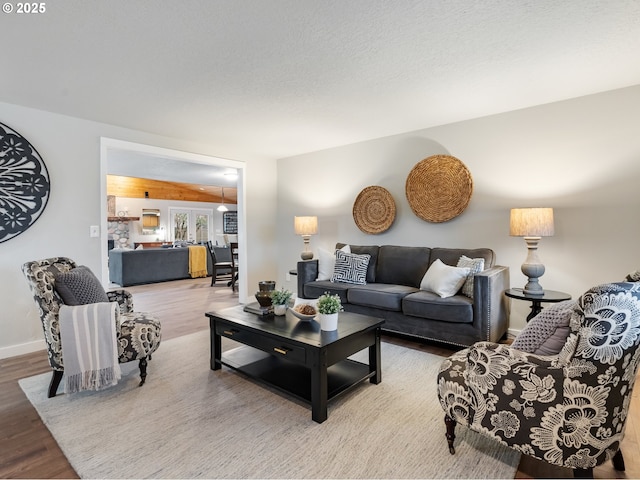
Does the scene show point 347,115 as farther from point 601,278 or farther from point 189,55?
point 601,278

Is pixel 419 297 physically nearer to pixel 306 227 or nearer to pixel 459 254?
pixel 459 254

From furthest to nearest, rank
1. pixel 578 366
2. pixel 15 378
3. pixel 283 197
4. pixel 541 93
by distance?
1. pixel 283 197
2. pixel 541 93
3. pixel 15 378
4. pixel 578 366

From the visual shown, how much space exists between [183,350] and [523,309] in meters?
3.44

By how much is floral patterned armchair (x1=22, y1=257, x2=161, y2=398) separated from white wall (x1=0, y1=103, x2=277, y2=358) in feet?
3.25

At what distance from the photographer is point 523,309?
3.51m

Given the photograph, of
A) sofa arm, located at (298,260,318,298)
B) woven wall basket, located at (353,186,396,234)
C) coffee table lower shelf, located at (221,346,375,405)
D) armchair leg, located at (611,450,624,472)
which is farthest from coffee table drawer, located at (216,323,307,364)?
woven wall basket, located at (353,186,396,234)

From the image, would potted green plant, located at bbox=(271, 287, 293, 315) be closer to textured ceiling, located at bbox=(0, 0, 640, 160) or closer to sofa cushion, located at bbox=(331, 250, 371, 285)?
sofa cushion, located at bbox=(331, 250, 371, 285)

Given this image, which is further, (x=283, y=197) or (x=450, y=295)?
(x=283, y=197)

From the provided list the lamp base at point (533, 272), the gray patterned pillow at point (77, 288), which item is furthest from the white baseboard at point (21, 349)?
the lamp base at point (533, 272)

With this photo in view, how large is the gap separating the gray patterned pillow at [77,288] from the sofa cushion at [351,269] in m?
2.40

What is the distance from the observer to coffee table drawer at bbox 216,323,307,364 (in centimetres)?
211

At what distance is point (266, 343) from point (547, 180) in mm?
3101

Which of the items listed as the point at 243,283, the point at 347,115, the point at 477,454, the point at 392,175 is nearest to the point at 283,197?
the point at 243,283

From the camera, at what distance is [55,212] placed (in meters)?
3.43
